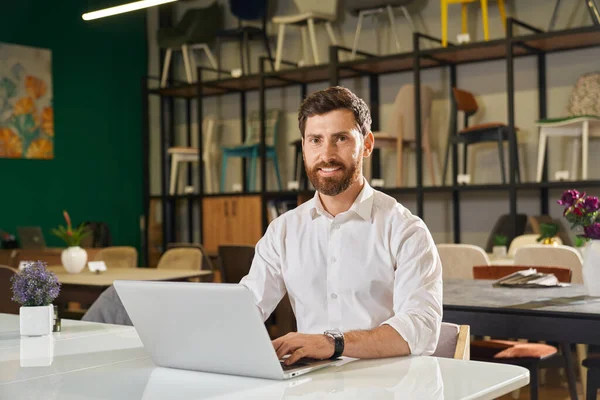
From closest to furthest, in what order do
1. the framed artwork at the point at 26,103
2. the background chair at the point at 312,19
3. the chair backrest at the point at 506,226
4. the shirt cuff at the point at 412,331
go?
the shirt cuff at the point at 412,331 → the chair backrest at the point at 506,226 → the background chair at the point at 312,19 → the framed artwork at the point at 26,103

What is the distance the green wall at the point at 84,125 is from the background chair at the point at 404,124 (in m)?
3.42

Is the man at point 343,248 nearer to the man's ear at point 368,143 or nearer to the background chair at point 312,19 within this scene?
the man's ear at point 368,143

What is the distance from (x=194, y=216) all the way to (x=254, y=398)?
8236mm

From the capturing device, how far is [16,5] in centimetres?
830

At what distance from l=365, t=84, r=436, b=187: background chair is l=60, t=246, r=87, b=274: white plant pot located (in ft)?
10.0

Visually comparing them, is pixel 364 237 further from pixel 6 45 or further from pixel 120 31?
pixel 120 31

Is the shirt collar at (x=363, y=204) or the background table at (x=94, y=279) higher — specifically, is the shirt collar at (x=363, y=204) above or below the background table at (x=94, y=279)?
above

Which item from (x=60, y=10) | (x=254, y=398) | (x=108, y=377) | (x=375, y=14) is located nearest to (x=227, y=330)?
(x=254, y=398)

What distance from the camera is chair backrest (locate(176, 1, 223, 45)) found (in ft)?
29.1

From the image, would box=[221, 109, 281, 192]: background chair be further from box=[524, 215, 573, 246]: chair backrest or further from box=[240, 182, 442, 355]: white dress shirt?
box=[240, 182, 442, 355]: white dress shirt

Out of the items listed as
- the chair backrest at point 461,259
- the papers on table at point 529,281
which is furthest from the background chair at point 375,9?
the papers on table at point 529,281

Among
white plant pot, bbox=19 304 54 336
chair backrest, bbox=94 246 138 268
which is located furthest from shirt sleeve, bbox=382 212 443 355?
chair backrest, bbox=94 246 138 268

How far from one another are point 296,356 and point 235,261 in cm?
432

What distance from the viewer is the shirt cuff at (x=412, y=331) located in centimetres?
171
